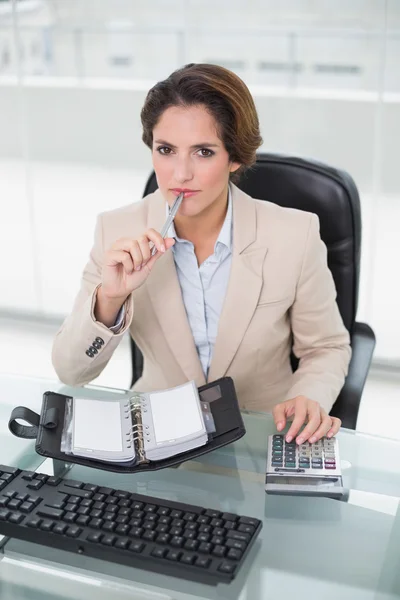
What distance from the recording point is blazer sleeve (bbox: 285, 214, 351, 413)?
1.94m

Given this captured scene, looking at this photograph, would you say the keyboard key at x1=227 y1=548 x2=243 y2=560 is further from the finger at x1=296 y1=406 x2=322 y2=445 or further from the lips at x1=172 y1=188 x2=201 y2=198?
the lips at x1=172 y1=188 x2=201 y2=198

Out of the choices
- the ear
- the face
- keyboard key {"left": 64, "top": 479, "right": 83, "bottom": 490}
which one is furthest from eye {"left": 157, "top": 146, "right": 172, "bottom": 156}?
keyboard key {"left": 64, "top": 479, "right": 83, "bottom": 490}

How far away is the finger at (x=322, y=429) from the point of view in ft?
5.17

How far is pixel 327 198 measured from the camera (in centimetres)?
208

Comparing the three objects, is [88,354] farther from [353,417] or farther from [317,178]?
[317,178]

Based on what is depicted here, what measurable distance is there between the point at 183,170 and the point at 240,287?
32cm

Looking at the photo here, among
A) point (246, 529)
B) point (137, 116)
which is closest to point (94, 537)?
point (246, 529)

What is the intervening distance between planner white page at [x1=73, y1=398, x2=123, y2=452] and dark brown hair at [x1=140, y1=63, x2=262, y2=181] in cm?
62

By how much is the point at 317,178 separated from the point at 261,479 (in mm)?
861

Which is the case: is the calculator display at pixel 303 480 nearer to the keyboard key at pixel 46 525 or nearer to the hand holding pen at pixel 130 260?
the keyboard key at pixel 46 525

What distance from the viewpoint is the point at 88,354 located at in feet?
5.97

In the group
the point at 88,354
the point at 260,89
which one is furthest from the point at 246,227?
the point at 260,89

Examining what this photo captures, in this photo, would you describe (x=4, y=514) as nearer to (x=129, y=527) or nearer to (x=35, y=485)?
(x=35, y=485)

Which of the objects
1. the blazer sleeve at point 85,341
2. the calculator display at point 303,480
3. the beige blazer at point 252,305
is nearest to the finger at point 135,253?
the blazer sleeve at point 85,341
